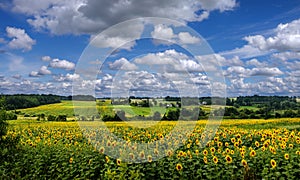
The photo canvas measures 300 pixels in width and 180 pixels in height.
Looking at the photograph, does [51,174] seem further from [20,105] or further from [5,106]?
[20,105]

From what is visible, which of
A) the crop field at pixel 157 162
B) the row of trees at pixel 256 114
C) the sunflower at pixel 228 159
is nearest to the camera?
the crop field at pixel 157 162

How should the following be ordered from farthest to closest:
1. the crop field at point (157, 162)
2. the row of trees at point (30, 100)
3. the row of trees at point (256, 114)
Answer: the row of trees at point (30, 100)
the row of trees at point (256, 114)
the crop field at point (157, 162)

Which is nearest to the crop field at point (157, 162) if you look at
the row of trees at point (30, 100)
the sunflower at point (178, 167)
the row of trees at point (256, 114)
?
the sunflower at point (178, 167)

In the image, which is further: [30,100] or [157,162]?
[30,100]

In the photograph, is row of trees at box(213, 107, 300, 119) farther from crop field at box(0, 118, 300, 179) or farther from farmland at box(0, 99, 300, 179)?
crop field at box(0, 118, 300, 179)

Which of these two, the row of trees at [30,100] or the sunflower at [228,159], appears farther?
the row of trees at [30,100]

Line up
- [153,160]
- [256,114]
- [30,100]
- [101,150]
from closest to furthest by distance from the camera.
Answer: [153,160] → [101,150] → [256,114] → [30,100]

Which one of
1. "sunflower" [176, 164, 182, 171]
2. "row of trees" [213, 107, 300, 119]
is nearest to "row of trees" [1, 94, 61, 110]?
"row of trees" [213, 107, 300, 119]

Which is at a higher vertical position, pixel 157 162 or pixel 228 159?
pixel 228 159

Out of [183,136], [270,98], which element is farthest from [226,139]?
[270,98]

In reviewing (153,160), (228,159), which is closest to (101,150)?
(153,160)

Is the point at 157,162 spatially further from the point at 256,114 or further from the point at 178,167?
the point at 256,114

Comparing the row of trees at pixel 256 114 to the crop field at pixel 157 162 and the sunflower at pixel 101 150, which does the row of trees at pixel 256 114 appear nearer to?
the crop field at pixel 157 162

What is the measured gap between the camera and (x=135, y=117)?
9.69 meters
